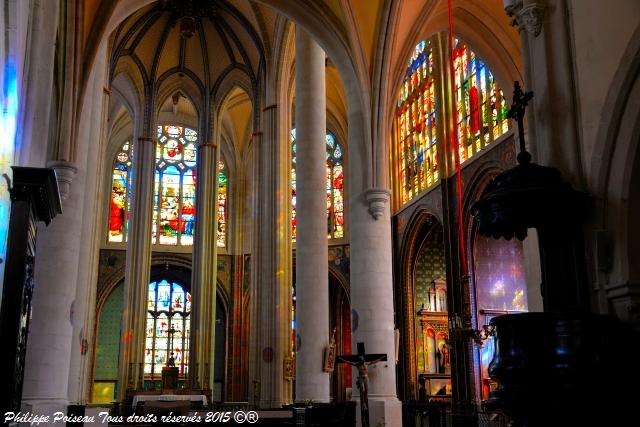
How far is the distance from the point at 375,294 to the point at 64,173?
609cm

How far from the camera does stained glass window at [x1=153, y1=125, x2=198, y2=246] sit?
3014 centimetres

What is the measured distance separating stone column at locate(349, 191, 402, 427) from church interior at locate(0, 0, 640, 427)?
43mm

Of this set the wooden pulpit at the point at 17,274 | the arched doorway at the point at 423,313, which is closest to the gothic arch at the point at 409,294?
the arched doorway at the point at 423,313

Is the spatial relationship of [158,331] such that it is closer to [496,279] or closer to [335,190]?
[335,190]

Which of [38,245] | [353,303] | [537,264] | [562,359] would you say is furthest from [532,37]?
[38,245]

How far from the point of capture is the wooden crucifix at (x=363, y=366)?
1238 centimetres

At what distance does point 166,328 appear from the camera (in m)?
29.3

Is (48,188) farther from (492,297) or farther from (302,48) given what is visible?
(492,297)

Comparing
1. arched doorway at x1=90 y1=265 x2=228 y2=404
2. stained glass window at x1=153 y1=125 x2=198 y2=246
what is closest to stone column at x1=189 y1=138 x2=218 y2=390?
arched doorway at x1=90 y1=265 x2=228 y2=404

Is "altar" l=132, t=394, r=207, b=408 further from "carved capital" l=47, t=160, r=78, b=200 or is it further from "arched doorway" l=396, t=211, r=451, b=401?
"carved capital" l=47, t=160, r=78, b=200

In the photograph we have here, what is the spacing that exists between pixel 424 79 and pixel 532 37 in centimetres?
1740

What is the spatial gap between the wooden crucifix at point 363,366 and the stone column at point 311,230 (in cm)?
220

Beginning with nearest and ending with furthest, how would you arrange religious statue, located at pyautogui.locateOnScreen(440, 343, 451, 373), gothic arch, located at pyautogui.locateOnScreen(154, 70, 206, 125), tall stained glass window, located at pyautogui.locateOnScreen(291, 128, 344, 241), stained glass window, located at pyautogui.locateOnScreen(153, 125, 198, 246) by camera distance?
1. religious statue, located at pyautogui.locateOnScreen(440, 343, 451, 373)
2. gothic arch, located at pyautogui.locateOnScreen(154, 70, 206, 125)
3. tall stained glass window, located at pyautogui.locateOnScreen(291, 128, 344, 241)
4. stained glass window, located at pyautogui.locateOnScreen(153, 125, 198, 246)

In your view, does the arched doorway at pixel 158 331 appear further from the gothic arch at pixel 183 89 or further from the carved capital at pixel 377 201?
the carved capital at pixel 377 201
